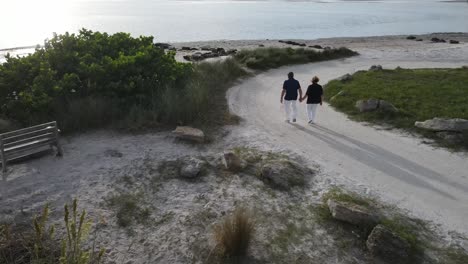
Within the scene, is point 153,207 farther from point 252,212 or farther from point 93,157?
point 93,157

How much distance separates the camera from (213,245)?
260 inches

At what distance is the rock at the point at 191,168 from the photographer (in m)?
8.90

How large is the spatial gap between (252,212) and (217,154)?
3.02 metres

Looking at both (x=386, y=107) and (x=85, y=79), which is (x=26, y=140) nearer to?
(x=85, y=79)

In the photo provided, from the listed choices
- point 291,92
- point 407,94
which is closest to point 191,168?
point 291,92

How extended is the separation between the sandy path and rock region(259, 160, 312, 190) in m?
0.77

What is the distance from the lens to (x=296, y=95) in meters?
12.9

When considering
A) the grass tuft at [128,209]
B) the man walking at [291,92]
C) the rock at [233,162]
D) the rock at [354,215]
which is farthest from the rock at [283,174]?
the man walking at [291,92]

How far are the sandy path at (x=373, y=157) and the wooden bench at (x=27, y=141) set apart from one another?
5.02 meters

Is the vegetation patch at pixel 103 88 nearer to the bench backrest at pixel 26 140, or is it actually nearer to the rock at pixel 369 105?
the bench backrest at pixel 26 140

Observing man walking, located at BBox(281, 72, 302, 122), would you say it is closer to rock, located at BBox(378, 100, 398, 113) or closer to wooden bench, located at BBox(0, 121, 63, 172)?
rock, located at BBox(378, 100, 398, 113)

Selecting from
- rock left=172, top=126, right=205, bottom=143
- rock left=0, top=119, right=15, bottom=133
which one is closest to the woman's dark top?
rock left=172, top=126, right=205, bottom=143

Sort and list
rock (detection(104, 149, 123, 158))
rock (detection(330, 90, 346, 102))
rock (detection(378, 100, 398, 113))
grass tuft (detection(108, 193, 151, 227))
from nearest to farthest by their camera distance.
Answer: grass tuft (detection(108, 193, 151, 227)) → rock (detection(104, 149, 123, 158)) → rock (detection(378, 100, 398, 113)) → rock (detection(330, 90, 346, 102))

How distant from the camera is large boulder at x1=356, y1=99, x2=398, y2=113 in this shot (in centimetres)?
1338
